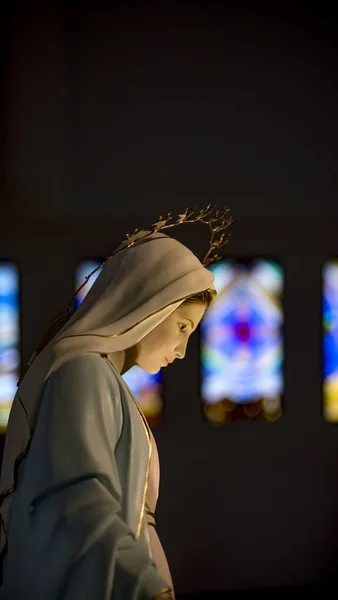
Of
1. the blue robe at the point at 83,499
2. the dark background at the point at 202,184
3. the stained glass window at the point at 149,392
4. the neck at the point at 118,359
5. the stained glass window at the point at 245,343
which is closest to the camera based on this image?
the blue robe at the point at 83,499

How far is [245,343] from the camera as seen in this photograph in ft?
17.9

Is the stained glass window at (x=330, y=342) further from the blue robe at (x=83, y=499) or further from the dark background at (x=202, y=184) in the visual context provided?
the blue robe at (x=83, y=499)

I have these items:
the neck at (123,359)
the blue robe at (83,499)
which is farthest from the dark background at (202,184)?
the blue robe at (83,499)

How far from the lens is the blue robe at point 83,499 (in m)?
1.55

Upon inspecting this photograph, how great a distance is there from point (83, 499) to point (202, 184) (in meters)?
3.87

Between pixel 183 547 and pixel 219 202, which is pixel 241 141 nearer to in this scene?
pixel 219 202

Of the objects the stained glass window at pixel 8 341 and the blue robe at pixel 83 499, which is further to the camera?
the stained glass window at pixel 8 341

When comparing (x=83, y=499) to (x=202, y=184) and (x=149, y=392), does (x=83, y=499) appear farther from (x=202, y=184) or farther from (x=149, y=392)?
(x=202, y=184)

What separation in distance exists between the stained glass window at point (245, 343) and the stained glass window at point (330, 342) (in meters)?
0.28

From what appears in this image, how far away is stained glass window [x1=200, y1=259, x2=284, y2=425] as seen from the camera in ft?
17.6

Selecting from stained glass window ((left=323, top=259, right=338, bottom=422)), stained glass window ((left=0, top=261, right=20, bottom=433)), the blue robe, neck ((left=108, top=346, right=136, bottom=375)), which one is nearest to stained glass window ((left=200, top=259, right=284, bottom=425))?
stained glass window ((left=323, top=259, right=338, bottom=422))

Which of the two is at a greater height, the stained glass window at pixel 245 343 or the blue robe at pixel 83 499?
the stained glass window at pixel 245 343

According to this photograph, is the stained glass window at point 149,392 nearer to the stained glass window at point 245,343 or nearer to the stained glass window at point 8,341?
the stained glass window at point 245,343

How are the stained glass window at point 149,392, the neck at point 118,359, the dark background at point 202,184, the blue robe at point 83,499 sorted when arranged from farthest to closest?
1. the stained glass window at point 149,392
2. the dark background at point 202,184
3. the neck at point 118,359
4. the blue robe at point 83,499
